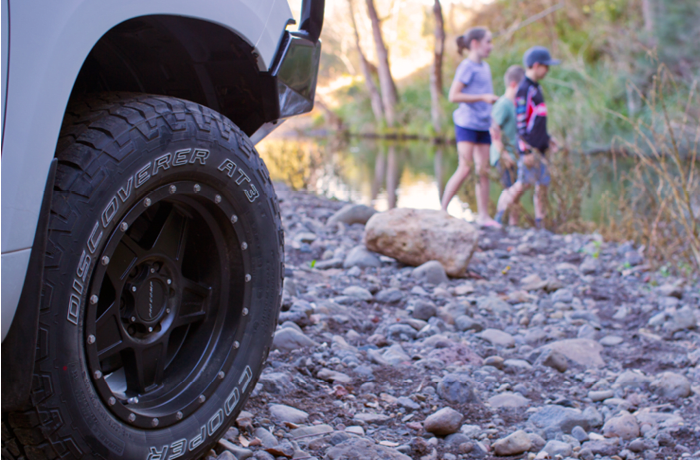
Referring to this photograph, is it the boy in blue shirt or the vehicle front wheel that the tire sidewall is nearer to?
the vehicle front wheel

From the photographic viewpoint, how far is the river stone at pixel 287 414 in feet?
7.29

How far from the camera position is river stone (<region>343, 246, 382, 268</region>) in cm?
462

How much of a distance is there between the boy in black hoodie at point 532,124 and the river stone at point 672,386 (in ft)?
12.4

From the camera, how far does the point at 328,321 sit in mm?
3291

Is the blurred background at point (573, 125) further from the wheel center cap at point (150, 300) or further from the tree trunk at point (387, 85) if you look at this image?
the wheel center cap at point (150, 300)

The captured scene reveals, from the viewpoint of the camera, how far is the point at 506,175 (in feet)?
23.2

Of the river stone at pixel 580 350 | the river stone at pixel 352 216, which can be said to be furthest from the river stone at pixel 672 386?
the river stone at pixel 352 216

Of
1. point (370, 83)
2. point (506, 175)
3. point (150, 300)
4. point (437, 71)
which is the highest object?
point (437, 71)

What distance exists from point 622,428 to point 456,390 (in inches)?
24.5

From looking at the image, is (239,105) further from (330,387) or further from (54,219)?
(330,387)

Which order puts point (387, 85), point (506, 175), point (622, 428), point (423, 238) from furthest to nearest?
point (387, 85), point (506, 175), point (423, 238), point (622, 428)

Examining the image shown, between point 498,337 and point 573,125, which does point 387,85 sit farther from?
point 498,337

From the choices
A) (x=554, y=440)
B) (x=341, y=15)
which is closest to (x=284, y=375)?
(x=554, y=440)

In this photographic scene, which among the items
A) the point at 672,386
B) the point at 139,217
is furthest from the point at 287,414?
the point at 672,386
